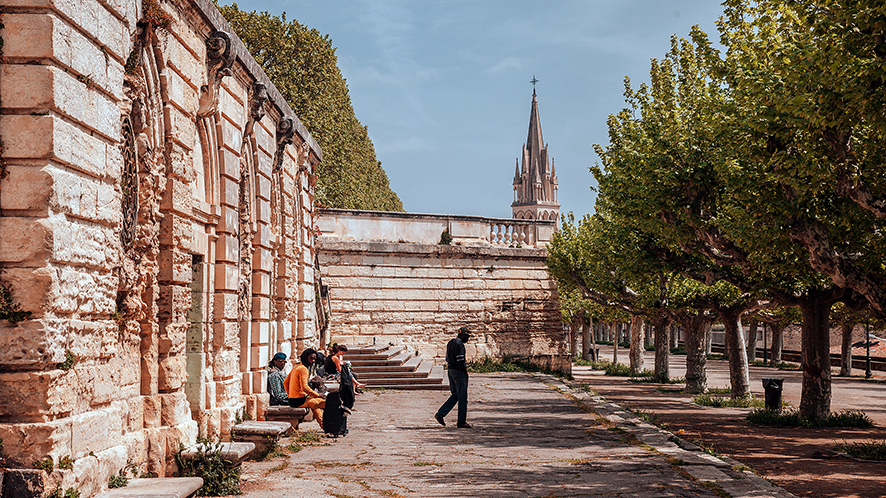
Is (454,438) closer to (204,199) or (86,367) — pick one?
(204,199)

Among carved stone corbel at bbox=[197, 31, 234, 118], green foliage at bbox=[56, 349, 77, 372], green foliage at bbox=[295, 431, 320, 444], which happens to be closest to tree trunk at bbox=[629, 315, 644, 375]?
green foliage at bbox=[295, 431, 320, 444]

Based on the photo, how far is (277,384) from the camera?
11.7 metres

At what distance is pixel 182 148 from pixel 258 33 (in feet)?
79.2

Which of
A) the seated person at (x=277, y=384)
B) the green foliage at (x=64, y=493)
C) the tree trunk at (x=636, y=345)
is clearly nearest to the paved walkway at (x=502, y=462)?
the seated person at (x=277, y=384)

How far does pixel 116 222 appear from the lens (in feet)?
19.5

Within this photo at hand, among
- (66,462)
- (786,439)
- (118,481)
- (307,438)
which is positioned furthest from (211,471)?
(786,439)

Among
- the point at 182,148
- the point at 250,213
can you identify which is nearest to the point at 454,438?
the point at 250,213

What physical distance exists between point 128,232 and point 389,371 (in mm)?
13506

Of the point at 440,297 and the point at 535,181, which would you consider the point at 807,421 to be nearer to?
the point at 440,297

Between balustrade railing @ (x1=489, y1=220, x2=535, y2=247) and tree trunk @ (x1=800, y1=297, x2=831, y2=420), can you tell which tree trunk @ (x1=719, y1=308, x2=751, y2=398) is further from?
balustrade railing @ (x1=489, y1=220, x2=535, y2=247)

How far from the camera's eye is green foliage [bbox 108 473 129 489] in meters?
5.78

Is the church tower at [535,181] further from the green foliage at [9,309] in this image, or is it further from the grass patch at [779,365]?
the green foliage at [9,309]

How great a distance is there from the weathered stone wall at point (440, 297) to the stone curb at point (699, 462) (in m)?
10.3

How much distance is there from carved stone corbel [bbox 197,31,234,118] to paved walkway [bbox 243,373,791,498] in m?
3.96
